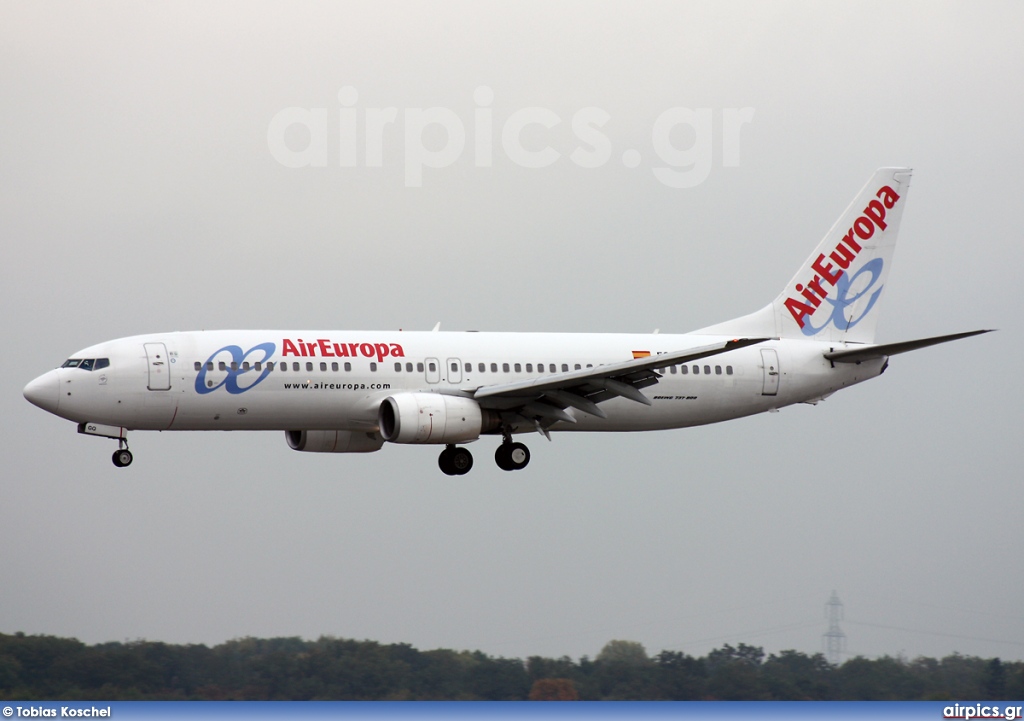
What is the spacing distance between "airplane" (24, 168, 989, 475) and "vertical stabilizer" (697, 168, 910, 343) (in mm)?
54

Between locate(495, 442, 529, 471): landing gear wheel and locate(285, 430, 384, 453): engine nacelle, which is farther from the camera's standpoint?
locate(285, 430, 384, 453): engine nacelle

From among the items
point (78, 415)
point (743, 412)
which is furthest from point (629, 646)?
point (78, 415)

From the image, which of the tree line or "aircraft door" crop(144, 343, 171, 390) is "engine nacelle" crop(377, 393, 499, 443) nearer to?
"aircraft door" crop(144, 343, 171, 390)

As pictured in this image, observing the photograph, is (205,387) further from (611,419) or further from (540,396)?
(611,419)

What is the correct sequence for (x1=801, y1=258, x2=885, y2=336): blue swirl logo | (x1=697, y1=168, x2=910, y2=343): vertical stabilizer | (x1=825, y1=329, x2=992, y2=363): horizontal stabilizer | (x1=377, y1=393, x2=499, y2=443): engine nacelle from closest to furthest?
(x1=377, y1=393, x2=499, y2=443): engine nacelle
(x1=825, y1=329, x2=992, y2=363): horizontal stabilizer
(x1=697, y1=168, x2=910, y2=343): vertical stabilizer
(x1=801, y1=258, x2=885, y2=336): blue swirl logo

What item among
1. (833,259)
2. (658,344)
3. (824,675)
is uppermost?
(833,259)

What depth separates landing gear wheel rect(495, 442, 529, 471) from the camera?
50719 mm

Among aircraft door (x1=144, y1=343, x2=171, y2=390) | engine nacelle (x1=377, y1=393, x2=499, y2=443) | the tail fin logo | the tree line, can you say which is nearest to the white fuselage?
aircraft door (x1=144, y1=343, x2=171, y2=390)

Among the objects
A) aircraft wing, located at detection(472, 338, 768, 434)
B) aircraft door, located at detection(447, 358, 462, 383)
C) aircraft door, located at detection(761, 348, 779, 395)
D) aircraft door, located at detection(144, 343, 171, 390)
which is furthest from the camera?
aircraft door, located at detection(761, 348, 779, 395)

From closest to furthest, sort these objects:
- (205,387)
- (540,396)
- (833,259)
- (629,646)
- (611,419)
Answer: (205,387), (540,396), (611,419), (833,259), (629,646)

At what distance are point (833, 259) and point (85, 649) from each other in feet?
111

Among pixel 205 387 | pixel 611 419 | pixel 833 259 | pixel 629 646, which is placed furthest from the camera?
pixel 629 646

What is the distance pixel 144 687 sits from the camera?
194 ft

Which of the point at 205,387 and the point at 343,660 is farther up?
the point at 205,387
